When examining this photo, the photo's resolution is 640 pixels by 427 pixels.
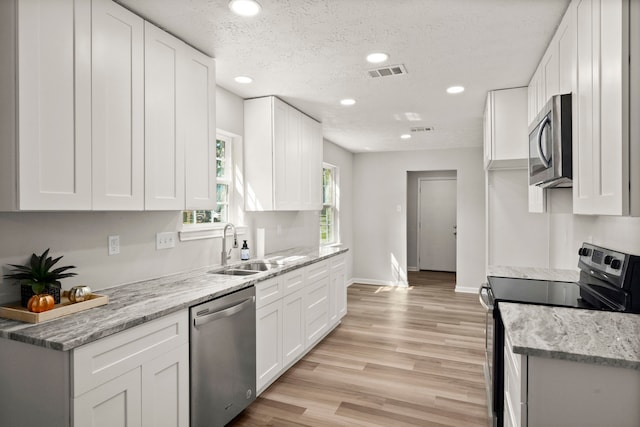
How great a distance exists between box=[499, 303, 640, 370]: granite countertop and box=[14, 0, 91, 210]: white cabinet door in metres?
1.97

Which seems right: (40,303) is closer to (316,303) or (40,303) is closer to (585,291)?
(316,303)

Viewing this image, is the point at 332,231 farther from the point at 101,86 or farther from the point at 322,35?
the point at 101,86

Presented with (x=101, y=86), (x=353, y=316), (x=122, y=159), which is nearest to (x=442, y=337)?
(x=353, y=316)

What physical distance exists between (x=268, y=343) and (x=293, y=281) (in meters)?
0.57

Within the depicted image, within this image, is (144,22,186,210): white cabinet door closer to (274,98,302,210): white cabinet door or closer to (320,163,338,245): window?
(274,98,302,210): white cabinet door

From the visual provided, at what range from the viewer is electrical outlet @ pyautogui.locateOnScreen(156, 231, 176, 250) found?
2574 mm

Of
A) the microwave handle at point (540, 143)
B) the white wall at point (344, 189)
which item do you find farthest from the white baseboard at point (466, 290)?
the microwave handle at point (540, 143)

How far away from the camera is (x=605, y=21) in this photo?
138 cm

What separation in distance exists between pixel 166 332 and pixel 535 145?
7.51ft

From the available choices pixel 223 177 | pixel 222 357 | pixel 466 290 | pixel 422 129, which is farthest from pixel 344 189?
pixel 222 357

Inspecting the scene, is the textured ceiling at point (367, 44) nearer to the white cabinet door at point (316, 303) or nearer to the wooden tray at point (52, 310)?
the wooden tray at point (52, 310)

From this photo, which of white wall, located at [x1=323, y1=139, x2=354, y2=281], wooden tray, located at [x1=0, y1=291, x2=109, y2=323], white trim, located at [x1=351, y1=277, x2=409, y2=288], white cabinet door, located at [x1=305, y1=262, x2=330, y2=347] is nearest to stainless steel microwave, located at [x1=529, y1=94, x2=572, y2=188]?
white cabinet door, located at [x1=305, y1=262, x2=330, y2=347]

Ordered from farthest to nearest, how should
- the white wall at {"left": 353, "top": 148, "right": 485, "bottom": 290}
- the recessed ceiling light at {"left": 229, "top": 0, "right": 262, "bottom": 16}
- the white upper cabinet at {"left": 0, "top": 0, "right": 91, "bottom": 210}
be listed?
1. the white wall at {"left": 353, "top": 148, "right": 485, "bottom": 290}
2. the recessed ceiling light at {"left": 229, "top": 0, "right": 262, "bottom": 16}
3. the white upper cabinet at {"left": 0, "top": 0, "right": 91, "bottom": 210}

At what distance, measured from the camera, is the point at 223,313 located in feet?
7.22
